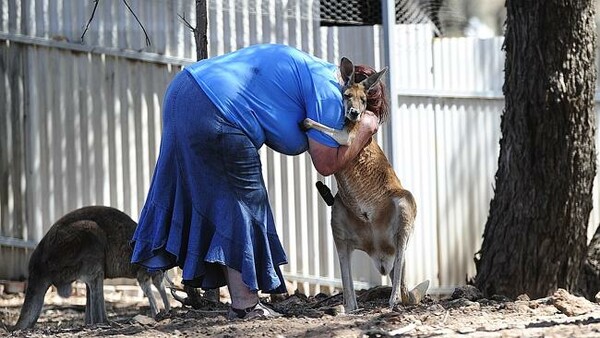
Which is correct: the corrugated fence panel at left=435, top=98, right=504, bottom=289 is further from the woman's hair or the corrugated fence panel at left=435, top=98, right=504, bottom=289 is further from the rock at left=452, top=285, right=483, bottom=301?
the woman's hair

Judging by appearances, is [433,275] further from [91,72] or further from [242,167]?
[242,167]

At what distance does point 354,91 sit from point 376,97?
0.20 meters

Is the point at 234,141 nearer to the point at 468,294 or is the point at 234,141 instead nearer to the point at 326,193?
the point at 326,193

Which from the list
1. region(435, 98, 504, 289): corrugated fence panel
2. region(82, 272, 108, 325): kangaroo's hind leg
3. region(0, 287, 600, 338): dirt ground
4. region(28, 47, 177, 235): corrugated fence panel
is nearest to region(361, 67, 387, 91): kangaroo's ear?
region(0, 287, 600, 338): dirt ground

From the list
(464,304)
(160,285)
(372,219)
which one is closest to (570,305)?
(464,304)

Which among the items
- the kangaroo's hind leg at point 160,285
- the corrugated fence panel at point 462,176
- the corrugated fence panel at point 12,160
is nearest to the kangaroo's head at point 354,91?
the kangaroo's hind leg at point 160,285

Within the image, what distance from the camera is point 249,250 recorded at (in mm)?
5395

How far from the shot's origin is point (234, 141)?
5.34 m

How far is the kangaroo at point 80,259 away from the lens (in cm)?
773

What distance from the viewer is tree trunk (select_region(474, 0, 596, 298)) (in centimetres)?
768

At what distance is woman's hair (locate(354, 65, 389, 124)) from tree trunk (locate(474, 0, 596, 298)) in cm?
209

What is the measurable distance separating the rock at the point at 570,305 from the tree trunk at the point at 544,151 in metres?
1.89

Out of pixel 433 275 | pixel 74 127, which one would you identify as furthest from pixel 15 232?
pixel 433 275

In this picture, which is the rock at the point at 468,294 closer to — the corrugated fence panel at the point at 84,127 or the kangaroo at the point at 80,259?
the kangaroo at the point at 80,259
